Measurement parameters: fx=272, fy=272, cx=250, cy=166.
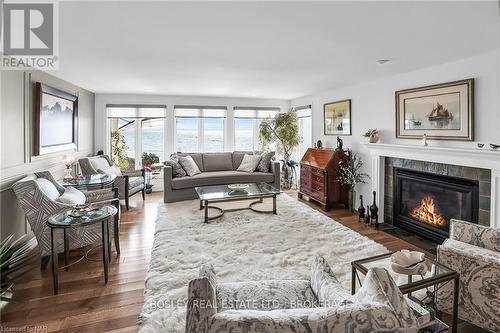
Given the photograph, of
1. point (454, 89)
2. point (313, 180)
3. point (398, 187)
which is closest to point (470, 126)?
point (454, 89)

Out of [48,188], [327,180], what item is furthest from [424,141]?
[48,188]

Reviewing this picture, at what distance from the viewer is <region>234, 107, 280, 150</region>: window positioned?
714 centimetres

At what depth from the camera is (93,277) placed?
2.66m

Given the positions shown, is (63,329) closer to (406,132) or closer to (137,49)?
(137,49)

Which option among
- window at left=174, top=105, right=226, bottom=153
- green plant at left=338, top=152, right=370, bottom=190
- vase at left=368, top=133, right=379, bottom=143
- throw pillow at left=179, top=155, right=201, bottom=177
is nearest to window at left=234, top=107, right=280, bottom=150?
window at left=174, top=105, right=226, bottom=153

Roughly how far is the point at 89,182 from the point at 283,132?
14.2 feet

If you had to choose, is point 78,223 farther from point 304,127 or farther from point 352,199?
point 304,127

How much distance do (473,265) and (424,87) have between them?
259cm

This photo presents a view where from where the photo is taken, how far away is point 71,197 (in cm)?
313

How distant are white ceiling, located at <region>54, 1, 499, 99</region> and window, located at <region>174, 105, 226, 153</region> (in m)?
2.54

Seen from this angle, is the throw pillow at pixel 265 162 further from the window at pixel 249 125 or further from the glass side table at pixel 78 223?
the glass side table at pixel 78 223

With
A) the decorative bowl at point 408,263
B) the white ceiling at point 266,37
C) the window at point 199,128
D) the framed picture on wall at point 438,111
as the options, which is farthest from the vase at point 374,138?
the window at point 199,128

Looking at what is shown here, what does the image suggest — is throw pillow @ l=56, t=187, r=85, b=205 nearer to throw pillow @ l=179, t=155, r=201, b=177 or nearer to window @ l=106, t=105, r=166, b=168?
throw pillow @ l=179, t=155, r=201, b=177

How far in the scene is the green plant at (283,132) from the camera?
6.68 metres
